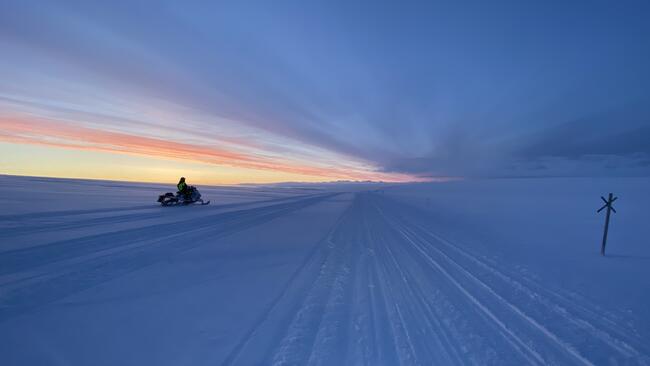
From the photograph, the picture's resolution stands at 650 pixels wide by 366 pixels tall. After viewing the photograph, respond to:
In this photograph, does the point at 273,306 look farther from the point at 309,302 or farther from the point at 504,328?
the point at 504,328

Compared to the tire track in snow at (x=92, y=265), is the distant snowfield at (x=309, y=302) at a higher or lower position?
higher

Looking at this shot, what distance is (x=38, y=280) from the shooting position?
494 cm

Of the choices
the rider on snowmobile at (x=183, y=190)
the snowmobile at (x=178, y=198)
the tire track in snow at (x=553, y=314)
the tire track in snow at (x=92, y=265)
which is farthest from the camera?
the rider on snowmobile at (x=183, y=190)

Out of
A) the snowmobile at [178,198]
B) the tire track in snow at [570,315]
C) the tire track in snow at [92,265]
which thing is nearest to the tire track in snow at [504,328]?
the tire track in snow at [570,315]

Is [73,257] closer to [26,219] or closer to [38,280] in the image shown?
[38,280]

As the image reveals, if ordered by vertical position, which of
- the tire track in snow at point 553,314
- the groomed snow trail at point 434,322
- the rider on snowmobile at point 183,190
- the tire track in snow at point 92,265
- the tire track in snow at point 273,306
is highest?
the rider on snowmobile at point 183,190

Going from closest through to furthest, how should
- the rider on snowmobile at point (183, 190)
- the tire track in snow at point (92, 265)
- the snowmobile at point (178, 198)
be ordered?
the tire track in snow at point (92, 265) → the snowmobile at point (178, 198) → the rider on snowmobile at point (183, 190)

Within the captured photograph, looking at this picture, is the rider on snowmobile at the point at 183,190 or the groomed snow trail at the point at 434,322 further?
the rider on snowmobile at the point at 183,190

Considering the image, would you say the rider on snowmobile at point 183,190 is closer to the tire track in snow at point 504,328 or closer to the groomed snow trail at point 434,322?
the groomed snow trail at point 434,322

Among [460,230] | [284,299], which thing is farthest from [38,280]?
[460,230]

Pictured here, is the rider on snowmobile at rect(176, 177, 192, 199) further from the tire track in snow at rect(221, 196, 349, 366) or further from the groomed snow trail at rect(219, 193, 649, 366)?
the groomed snow trail at rect(219, 193, 649, 366)

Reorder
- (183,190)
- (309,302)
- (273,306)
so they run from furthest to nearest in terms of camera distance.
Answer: (183,190) < (309,302) < (273,306)

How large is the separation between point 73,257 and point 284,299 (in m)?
5.44

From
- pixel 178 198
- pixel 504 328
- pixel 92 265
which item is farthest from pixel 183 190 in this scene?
pixel 504 328
